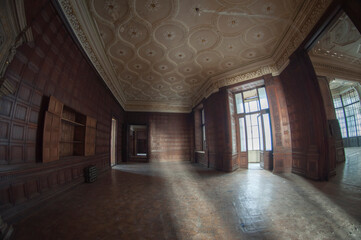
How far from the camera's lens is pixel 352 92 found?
955 cm

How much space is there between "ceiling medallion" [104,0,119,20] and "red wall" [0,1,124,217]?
3.64 ft

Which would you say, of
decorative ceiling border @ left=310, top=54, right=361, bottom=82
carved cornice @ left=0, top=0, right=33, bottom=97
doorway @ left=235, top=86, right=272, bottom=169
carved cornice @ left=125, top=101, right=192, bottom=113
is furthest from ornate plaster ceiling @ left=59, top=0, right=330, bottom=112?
carved cornice @ left=125, top=101, right=192, bottom=113

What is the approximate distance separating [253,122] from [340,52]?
3954 millimetres

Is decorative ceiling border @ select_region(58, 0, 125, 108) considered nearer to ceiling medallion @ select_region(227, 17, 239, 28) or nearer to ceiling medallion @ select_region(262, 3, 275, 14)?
ceiling medallion @ select_region(227, 17, 239, 28)

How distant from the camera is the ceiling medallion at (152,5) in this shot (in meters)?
3.57

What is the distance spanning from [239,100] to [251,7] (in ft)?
13.7

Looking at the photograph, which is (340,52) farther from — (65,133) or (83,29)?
(65,133)

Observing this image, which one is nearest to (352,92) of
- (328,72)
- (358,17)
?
(328,72)

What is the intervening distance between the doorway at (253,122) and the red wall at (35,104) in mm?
6612

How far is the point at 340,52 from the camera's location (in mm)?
5512

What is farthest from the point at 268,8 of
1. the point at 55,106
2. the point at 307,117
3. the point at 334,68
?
the point at 55,106

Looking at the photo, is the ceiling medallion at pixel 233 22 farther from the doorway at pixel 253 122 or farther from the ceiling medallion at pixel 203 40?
the doorway at pixel 253 122

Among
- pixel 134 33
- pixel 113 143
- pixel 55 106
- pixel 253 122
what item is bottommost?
pixel 113 143

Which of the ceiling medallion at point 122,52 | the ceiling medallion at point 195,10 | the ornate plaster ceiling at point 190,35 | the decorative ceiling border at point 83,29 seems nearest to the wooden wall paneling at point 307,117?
the ornate plaster ceiling at point 190,35
